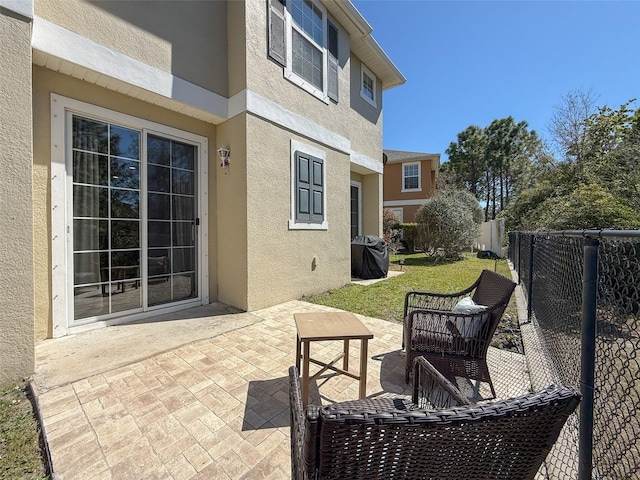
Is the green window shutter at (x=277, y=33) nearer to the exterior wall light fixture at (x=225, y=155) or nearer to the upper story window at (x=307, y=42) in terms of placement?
the upper story window at (x=307, y=42)

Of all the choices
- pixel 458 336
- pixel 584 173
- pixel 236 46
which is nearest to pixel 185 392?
pixel 458 336

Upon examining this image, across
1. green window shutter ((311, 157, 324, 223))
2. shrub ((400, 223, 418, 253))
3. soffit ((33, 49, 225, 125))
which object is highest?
soffit ((33, 49, 225, 125))

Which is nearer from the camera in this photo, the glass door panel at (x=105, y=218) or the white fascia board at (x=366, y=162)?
the glass door panel at (x=105, y=218)

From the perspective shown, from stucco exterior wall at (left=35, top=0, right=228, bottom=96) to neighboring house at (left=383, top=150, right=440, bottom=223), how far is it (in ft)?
51.0

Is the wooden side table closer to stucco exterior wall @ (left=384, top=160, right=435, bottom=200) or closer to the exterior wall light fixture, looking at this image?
the exterior wall light fixture

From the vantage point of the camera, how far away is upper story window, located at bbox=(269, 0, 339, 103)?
207 inches

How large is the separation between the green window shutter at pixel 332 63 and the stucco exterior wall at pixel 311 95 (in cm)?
19

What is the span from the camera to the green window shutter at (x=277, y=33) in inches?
202

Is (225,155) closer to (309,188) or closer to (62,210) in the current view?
(309,188)

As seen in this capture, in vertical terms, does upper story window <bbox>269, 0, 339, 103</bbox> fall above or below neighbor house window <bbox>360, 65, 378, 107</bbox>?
below

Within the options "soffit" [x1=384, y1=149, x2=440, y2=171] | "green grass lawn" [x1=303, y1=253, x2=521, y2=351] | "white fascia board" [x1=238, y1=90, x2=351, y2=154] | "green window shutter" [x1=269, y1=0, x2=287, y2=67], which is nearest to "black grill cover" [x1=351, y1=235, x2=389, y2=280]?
"green grass lawn" [x1=303, y1=253, x2=521, y2=351]

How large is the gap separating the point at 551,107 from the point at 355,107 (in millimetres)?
9682

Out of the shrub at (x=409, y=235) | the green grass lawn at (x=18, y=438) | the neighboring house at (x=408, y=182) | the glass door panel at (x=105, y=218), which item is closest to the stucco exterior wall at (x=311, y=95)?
the glass door panel at (x=105, y=218)

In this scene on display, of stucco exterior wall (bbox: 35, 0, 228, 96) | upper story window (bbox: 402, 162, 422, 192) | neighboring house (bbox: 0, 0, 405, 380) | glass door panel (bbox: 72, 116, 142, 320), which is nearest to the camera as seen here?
neighboring house (bbox: 0, 0, 405, 380)
